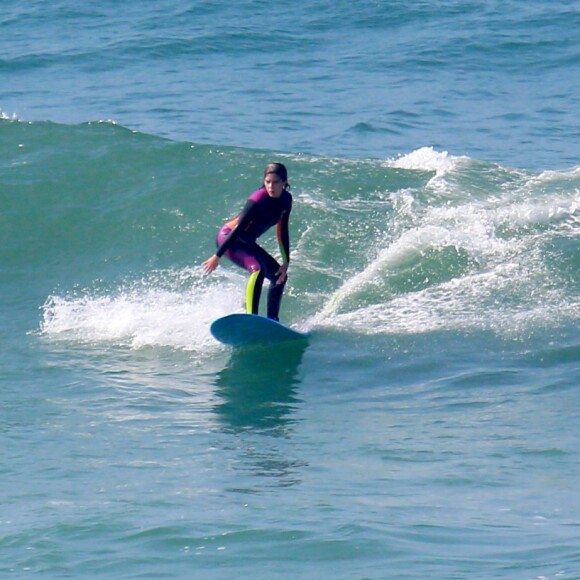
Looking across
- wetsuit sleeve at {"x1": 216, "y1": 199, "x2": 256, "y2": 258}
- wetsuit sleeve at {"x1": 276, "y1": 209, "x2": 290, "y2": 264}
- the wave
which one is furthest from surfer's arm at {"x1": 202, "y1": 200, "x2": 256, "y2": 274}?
the wave

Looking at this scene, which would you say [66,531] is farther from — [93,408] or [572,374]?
[572,374]

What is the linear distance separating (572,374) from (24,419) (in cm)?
412

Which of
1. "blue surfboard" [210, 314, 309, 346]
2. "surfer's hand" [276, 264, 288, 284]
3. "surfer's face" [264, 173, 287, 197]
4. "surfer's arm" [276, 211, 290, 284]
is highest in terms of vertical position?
"surfer's face" [264, 173, 287, 197]

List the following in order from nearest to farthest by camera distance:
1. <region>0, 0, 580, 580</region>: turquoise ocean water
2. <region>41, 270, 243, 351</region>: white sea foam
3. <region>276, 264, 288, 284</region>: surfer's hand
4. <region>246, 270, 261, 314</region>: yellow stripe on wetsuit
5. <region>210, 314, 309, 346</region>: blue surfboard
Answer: <region>0, 0, 580, 580</region>: turquoise ocean water
<region>210, 314, 309, 346</region>: blue surfboard
<region>246, 270, 261, 314</region>: yellow stripe on wetsuit
<region>276, 264, 288, 284</region>: surfer's hand
<region>41, 270, 243, 351</region>: white sea foam

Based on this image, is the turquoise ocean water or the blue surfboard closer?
the turquoise ocean water

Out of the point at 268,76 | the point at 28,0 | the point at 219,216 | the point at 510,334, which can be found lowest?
the point at 510,334

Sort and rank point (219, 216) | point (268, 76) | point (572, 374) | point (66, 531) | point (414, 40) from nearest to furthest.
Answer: point (66, 531)
point (572, 374)
point (219, 216)
point (268, 76)
point (414, 40)

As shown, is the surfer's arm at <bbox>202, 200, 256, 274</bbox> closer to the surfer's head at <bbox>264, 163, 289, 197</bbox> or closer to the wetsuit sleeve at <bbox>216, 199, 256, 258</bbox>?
the wetsuit sleeve at <bbox>216, 199, 256, 258</bbox>

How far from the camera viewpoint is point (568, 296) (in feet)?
35.1

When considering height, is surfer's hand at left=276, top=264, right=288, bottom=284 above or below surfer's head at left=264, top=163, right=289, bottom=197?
below

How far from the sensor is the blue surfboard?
9352 mm

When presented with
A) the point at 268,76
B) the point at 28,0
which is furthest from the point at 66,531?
the point at 28,0

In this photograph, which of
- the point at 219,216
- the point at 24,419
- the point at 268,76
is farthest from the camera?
the point at 268,76

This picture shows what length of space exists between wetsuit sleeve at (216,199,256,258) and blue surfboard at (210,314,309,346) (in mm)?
548
